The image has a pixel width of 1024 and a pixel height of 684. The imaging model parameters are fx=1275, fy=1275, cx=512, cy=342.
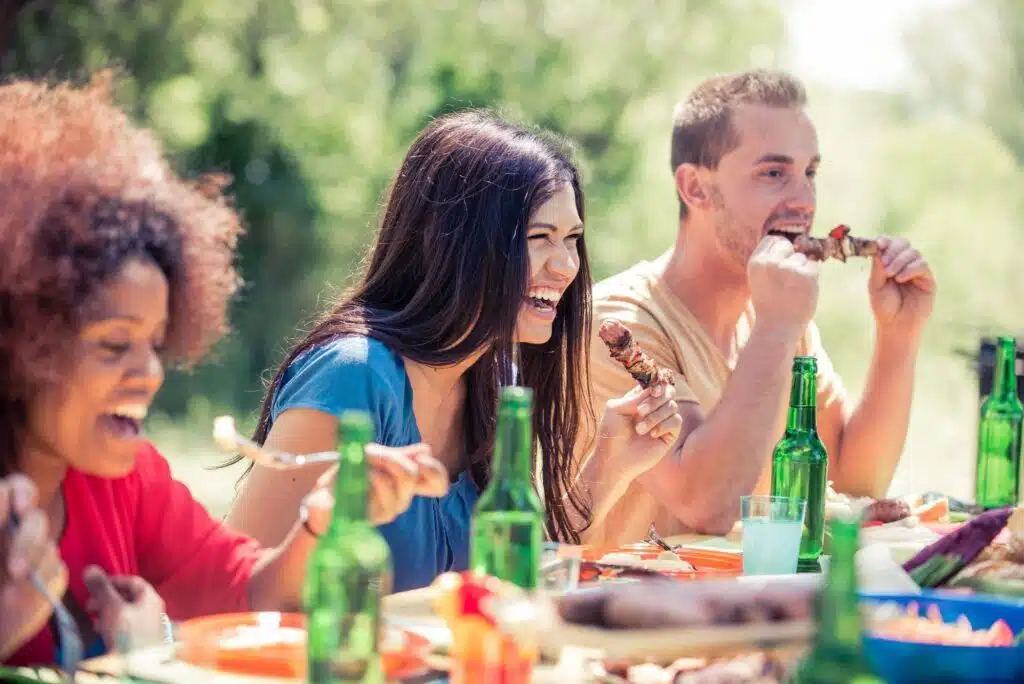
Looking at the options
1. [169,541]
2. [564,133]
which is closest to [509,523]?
[169,541]

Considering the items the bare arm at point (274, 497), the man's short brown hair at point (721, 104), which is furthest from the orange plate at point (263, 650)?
the man's short brown hair at point (721, 104)

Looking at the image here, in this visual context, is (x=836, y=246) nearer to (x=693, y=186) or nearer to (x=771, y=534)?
(x=693, y=186)

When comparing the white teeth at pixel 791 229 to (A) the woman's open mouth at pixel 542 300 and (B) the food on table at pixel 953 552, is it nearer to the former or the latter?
(A) the woman's open mouth at pixel 542 300

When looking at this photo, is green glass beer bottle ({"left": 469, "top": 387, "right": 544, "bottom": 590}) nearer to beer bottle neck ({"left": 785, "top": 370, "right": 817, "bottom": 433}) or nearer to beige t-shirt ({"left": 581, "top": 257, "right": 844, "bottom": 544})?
beer bottle neck ({"left": 785, "top": 370, "right": 817, "bottom": 433})

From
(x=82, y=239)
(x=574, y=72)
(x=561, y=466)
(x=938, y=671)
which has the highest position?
(x=574, y=72)

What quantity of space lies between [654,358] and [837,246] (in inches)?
24.5

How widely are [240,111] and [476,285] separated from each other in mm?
11491

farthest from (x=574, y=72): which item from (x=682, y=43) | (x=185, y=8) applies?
(x=185, y=8)

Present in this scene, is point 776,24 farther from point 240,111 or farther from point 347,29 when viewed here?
point 240,111

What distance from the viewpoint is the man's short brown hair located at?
12.9ft

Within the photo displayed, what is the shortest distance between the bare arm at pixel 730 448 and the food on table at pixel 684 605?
1458mm

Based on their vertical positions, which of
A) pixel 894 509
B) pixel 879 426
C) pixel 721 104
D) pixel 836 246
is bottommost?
pixel 894 509

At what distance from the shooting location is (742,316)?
387 cm

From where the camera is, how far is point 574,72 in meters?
15.6
